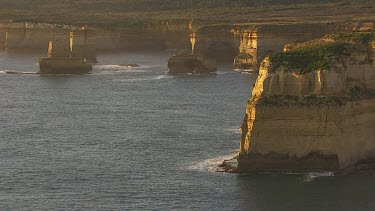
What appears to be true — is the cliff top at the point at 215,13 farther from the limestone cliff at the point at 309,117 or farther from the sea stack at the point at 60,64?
the limestone cliff at the point at 309,117

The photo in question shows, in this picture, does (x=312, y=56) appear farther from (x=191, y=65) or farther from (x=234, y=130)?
(x=191, y=65)

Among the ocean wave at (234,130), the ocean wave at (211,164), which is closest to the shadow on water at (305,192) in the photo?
the ocean wave at (211,164)

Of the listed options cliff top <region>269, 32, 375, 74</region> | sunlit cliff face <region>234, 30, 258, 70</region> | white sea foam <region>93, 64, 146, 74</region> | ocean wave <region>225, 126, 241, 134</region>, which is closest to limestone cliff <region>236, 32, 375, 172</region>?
cliff top <region>269, 32, 375, 74</region>

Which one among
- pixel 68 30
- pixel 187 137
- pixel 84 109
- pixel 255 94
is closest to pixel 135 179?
pixel 255 94

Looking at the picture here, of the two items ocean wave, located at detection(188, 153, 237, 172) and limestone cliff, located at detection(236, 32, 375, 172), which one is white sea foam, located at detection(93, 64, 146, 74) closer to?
ocean wave, located at detection(188, 153, 237, 172)

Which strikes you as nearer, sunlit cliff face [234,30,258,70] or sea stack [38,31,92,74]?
sea stack [38,31,92,74]
